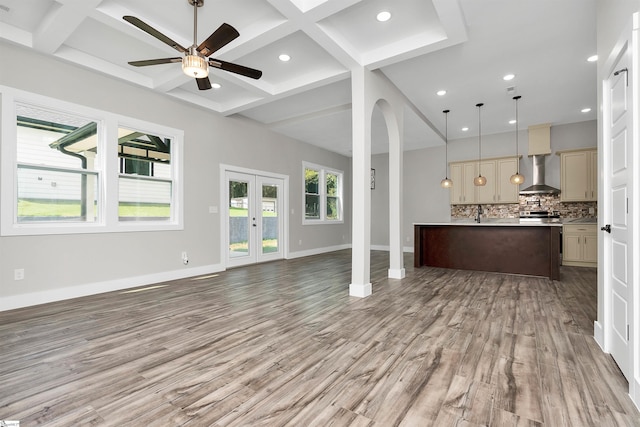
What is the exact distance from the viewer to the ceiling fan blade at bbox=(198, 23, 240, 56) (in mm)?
2428

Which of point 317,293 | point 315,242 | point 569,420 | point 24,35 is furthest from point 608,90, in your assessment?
point 315,242

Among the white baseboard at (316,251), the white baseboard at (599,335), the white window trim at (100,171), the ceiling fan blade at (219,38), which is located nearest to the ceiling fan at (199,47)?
the ceiling fan blade at (219,38)

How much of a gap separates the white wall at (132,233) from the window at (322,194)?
1.34m

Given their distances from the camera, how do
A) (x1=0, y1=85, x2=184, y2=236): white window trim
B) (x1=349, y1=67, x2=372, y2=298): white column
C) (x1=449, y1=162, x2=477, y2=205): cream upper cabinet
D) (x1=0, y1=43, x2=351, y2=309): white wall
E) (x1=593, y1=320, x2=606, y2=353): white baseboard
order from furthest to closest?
→ (x1=449, y1=162, x2=477, y2=205): cream upper cabinet < (x1=349, y1=67, x2=372, y2=298): white column < (x1=0, y1=43, x2=351, y2=309): white wall < (x1=0, y1=85, x2=184, y2=236): white window trim < (x1=593, y1=320, x2=606, y2=353): white baseboard

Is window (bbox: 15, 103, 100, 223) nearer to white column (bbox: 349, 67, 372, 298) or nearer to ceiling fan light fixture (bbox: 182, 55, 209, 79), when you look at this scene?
ceiling fan light fixture (bbox: 182, 55, 209, 79)

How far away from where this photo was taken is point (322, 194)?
8812 mm

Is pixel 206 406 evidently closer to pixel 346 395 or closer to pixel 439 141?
pixel 346 395

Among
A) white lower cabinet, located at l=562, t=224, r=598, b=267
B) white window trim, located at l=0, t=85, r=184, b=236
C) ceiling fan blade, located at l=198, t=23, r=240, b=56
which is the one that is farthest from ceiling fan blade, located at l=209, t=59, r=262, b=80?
white lower cabinet, located at l=562, t=224, r=598, b=267

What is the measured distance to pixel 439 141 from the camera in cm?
806

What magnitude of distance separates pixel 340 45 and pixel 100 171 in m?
3.67

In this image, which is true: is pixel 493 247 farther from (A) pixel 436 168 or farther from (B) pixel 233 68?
(B) pixel 233 68

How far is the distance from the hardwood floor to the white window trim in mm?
955

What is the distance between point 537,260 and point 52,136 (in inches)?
292

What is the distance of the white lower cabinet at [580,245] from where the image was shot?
5.89m
